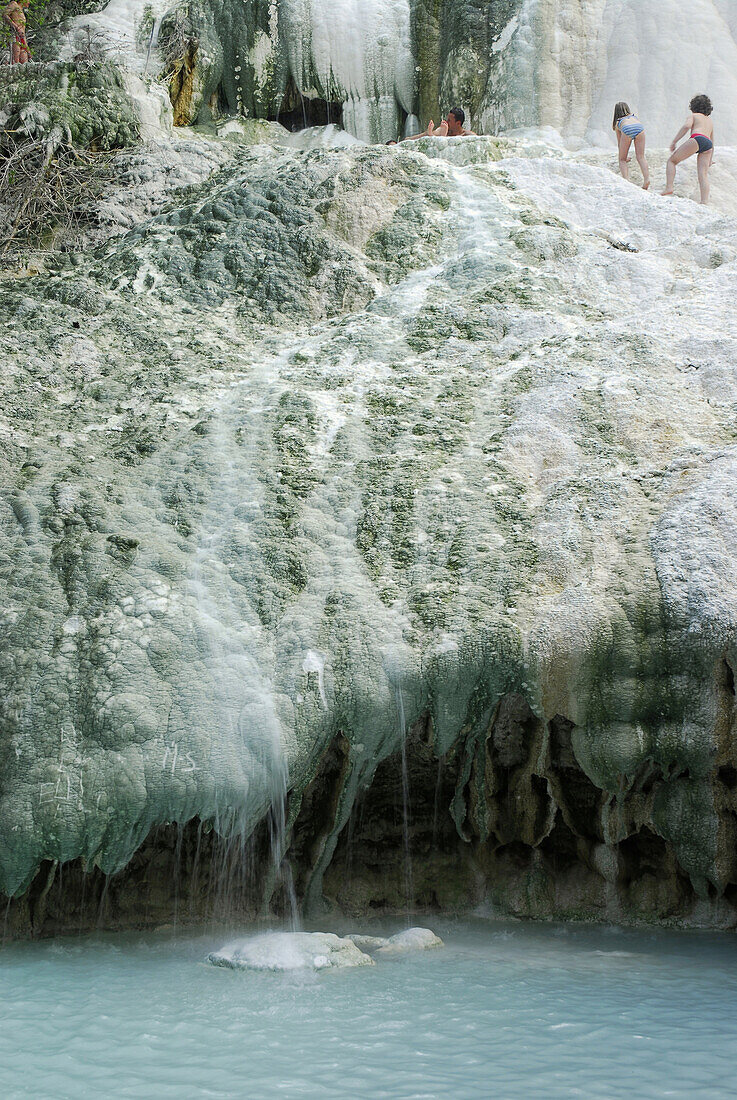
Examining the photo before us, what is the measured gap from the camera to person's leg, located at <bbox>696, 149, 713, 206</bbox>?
873cm

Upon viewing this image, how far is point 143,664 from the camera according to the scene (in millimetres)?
4664

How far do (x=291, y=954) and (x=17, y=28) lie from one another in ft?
34.2

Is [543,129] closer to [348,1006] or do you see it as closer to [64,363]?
[64,363]

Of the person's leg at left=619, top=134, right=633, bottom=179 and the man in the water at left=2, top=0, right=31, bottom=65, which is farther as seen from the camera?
the man in the water at left=2, top=0, right=31, bottom=65

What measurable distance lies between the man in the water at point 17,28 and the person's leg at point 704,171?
6.95 m

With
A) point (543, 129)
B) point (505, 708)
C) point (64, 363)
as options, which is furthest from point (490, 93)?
point (505, 708)

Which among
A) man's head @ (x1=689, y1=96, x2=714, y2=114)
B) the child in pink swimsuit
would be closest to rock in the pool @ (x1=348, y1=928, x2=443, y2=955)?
the child in pink swimsuit

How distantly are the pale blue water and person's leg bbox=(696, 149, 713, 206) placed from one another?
21.0ft

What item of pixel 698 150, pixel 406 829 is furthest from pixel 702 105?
pixel 406 829

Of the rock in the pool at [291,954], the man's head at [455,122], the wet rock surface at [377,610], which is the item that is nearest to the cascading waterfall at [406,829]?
the wet rock surface at [377,610]

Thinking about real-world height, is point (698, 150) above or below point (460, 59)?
below

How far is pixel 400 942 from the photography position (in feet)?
15.3

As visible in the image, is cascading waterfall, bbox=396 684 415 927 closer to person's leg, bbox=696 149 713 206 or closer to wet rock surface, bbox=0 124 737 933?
wet rock surface, bbox=0 124 737 933

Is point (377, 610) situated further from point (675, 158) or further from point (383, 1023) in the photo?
point (675, 158)
